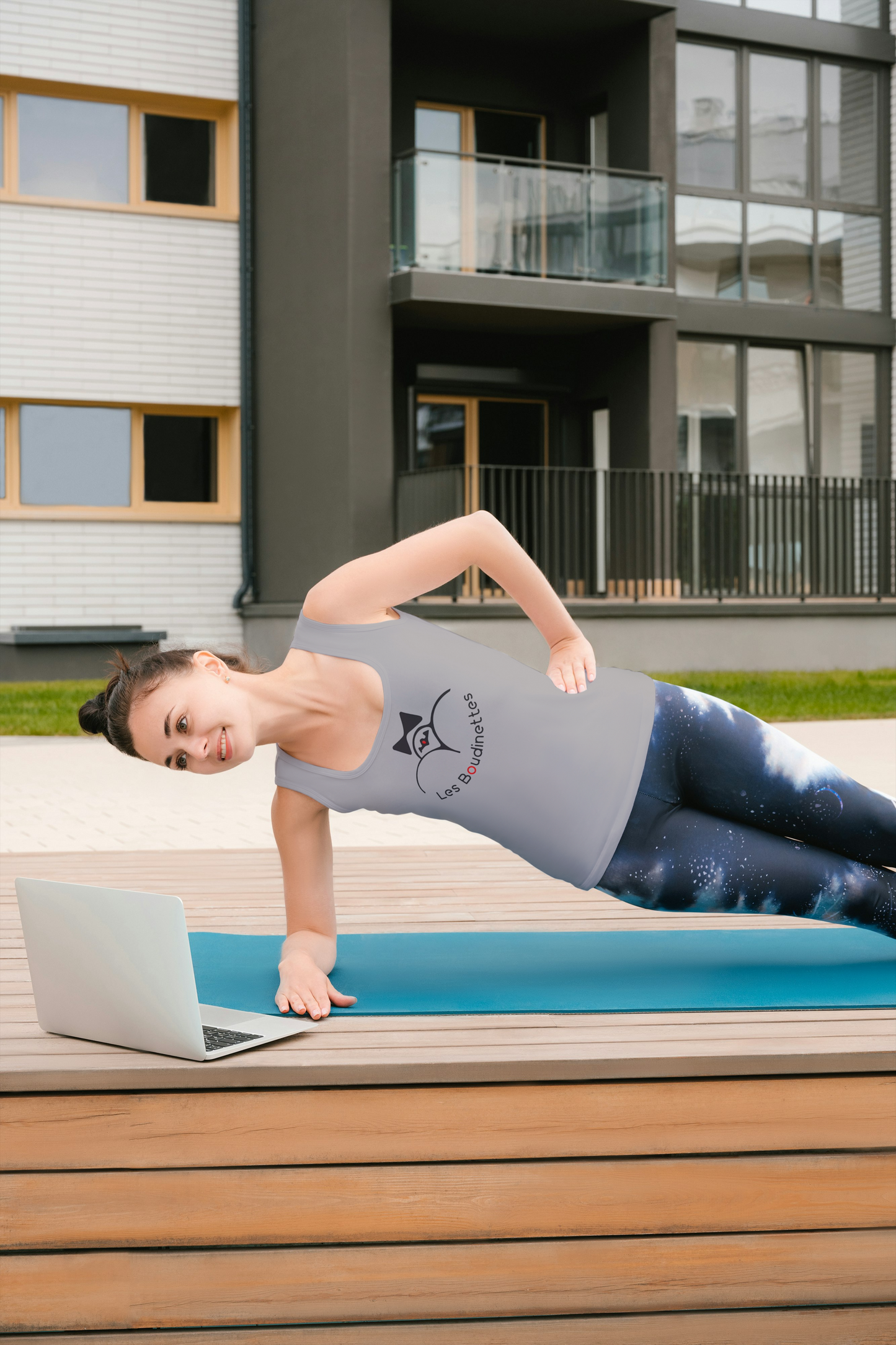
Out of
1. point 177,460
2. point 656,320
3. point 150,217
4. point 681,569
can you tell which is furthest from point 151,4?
point 681,569

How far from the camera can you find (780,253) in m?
15.4

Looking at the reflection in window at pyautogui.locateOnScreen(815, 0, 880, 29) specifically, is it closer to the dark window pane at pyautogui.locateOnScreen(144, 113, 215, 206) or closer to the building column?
the building column

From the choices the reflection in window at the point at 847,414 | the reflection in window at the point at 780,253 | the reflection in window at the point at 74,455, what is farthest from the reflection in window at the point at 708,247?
the reflection in window at the point at 74,455

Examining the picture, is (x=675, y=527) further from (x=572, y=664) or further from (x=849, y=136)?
(x=572, y=664)

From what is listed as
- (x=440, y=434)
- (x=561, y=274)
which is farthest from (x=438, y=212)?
(x=440, y=434)

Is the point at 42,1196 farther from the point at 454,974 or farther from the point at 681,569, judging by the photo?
the point at 681,569

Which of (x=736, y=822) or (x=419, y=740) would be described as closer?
(x=419, y=740)

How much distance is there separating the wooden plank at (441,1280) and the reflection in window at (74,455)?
13.1 m

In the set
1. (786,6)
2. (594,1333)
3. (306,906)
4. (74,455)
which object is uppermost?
(786,6)

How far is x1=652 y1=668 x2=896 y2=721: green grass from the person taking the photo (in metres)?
9.91

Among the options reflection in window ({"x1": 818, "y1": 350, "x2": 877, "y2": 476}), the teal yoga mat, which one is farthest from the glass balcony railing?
the teal yoga mat

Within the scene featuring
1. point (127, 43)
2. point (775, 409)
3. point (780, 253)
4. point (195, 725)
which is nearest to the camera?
point (195, 725)

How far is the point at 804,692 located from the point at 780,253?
21.6ft

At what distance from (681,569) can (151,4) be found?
8.16 meters
